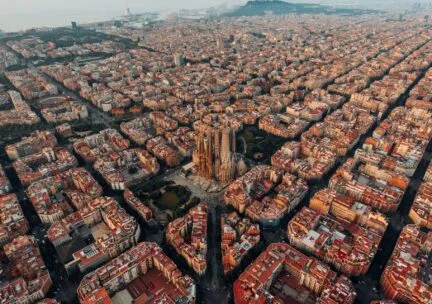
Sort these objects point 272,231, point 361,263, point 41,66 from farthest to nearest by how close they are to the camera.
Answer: point 41,66 → point 272,231 → point 361,263

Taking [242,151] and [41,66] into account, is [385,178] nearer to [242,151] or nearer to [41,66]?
[242,151]

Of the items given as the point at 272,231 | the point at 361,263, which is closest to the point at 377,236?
the point at 361,263

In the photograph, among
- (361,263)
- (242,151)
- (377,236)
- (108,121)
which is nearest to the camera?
(361,263)

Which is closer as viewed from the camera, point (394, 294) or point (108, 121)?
point (394, 294)

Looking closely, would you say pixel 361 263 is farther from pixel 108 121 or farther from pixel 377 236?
pixel 108 121

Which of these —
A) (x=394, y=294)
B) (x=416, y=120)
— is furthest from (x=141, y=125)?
(x=416, y=120)

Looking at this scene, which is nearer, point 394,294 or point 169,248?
point 394,294
